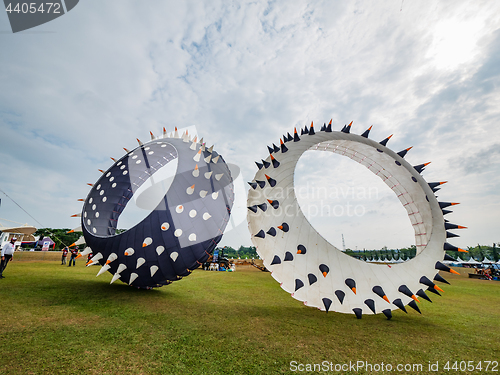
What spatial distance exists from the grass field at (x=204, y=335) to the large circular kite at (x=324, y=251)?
86 cm

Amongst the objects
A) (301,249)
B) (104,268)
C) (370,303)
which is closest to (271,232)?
(301,249)

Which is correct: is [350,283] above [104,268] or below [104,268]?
below

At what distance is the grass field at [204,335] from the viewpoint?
3.93 meters

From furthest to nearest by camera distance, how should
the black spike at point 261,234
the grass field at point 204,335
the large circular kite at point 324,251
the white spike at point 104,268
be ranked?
the white spike at point 104,268 < the black spike at point 261,234 < the large circular kite at point 324,251 < the grass field at point 204,335

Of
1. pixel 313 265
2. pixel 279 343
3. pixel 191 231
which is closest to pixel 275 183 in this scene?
pixel 313 265

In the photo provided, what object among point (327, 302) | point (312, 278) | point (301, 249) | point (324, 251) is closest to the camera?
point (327, 302)

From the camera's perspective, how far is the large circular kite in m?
6.23

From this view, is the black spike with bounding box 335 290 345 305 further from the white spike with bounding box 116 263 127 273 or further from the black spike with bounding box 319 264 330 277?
the white spike with bounding box 116 263 127 273

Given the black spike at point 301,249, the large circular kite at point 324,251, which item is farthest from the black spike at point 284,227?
the black spike at point 301,249

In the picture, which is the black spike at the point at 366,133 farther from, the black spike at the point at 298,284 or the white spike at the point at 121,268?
the white spike at the point at 121,268

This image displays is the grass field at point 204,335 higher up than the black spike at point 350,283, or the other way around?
the black spike at point 350,283

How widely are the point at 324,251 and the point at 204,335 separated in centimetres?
374

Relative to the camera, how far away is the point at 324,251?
638cm

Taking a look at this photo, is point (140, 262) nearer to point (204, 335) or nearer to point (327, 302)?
point (204, 335)
